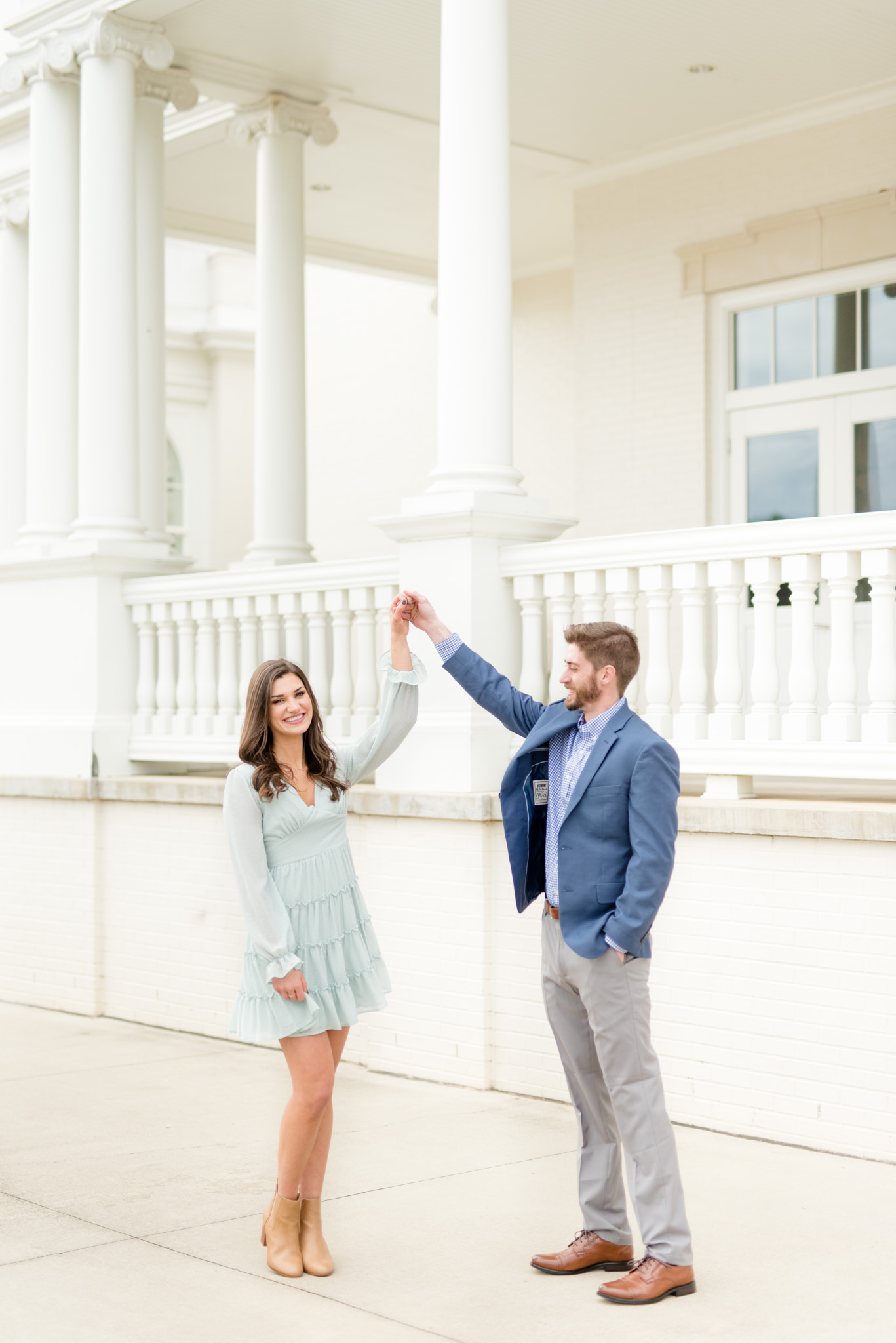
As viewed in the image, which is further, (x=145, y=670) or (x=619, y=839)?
(x=145, y=670)

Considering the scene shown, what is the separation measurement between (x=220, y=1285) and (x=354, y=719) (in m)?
3.71

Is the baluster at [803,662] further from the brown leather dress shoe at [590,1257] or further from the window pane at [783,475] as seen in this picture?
the window pane at [783,475]

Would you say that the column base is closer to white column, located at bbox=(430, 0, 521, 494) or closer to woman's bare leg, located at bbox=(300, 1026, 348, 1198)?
white column, located at bbox=(430, 0, 521, 494)

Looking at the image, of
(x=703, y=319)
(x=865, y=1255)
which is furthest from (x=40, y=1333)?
(x=703, y=319)

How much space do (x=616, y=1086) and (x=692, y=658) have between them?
8.49 ft

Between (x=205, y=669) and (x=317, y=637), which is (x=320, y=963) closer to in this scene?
(x=317, y=637)

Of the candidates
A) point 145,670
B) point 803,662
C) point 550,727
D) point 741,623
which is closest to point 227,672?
point 145,670

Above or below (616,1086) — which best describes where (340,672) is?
above

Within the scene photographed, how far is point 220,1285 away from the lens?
4.38 metres

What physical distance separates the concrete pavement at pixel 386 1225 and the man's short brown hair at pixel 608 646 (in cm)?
165

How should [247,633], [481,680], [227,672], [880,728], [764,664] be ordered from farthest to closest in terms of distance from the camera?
[227,672] → [247,633] → [764,664] → [880,728] → [481,680]

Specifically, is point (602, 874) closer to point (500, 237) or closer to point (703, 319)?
point (500, 237)

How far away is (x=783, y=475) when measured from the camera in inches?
424

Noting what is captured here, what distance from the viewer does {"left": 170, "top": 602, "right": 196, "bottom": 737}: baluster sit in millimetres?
8688
